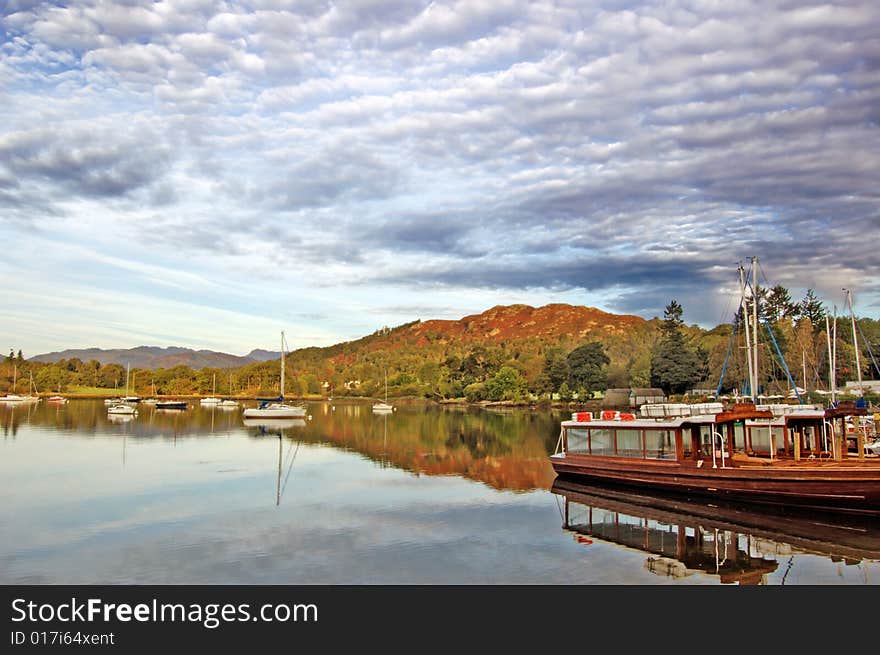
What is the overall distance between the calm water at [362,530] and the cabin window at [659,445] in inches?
230

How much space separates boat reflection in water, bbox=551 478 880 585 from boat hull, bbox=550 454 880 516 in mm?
731

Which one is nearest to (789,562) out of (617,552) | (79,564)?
(617,552)

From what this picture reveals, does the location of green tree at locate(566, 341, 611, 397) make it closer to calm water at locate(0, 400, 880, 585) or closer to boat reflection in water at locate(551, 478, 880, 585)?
calm water at locate(0, 400, 880, 585)

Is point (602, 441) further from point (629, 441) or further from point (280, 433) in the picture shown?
point (280, 433)

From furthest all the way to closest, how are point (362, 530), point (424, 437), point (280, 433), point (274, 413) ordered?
1. point (274, 413)
2. point (280, 433)
3. point (424, 437)
4. point (362, 530)

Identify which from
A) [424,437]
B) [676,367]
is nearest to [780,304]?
[676,367]

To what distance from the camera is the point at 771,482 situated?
86.7ft

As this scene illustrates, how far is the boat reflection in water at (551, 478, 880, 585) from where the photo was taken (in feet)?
62.4

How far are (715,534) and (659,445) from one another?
31143mm

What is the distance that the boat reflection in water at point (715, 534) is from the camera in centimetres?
1902

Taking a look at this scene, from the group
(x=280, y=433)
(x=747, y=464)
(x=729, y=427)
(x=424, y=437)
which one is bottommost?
(x=424, y=437)

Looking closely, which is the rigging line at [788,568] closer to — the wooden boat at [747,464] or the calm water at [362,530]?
the calm water at [362,530]

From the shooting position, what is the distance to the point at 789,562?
1895 centimetres
